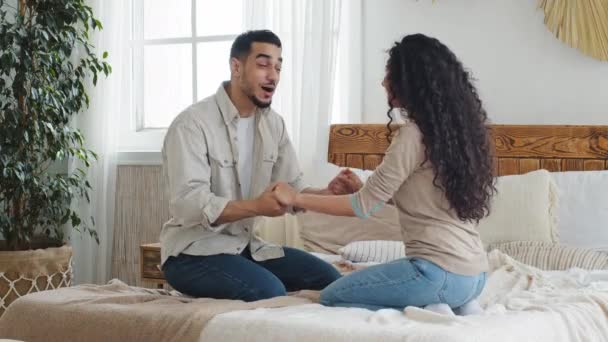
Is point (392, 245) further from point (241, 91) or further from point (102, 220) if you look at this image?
point (102, 220)

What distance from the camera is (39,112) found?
14.6 ft

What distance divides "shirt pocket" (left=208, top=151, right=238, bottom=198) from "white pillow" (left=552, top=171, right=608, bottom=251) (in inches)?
53.5

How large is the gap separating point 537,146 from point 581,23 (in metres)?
0.55

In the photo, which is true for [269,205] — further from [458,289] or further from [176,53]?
[176,53]

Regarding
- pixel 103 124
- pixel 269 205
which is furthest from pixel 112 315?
pixel 103 124

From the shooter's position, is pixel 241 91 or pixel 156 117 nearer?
pixel 241 91

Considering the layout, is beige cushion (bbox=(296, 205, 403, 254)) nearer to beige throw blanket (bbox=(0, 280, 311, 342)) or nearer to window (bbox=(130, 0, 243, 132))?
beige throw blanket (bbox=(0, 280, 311, 342))

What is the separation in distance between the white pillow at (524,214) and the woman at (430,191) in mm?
1001

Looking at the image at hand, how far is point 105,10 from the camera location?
16.0ft

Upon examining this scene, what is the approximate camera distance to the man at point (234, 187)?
2.61m

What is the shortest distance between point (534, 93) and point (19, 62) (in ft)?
8.02

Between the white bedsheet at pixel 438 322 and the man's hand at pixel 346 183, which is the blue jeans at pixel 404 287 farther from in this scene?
the man's hand at pixel 346 183

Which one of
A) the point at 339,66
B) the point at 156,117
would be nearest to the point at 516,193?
the point at 339,66

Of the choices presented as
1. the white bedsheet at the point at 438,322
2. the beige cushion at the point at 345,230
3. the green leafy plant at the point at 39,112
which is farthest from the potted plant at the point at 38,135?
the white bedsheet at the point at 438,322
